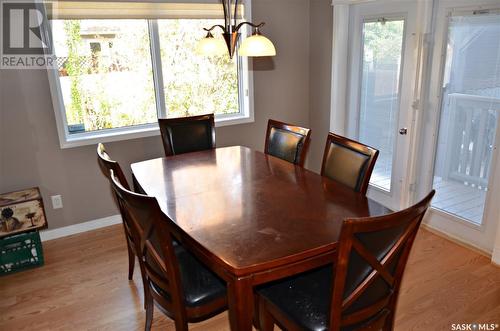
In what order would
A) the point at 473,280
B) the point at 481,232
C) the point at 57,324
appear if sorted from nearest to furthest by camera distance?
the point at 57,324 → the point at 473,280 → the point at 481,232

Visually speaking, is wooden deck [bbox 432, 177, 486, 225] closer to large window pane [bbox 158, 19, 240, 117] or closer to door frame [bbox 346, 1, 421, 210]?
door frame [bbox 346, 1, 421, 210]

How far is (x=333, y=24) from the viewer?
3.69 m

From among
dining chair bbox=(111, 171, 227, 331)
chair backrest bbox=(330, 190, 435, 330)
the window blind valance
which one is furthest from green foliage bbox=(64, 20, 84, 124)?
chair backrest bbox=(330, 190, 435, 330)

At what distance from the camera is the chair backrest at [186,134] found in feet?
10.2

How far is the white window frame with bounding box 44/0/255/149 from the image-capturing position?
3070 millimetres

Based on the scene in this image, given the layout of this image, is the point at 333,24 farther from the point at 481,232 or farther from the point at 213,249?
the point at 213,249

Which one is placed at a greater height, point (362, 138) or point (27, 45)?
point (27, 45)

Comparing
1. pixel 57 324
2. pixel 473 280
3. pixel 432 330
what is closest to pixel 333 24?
pixel 473 280

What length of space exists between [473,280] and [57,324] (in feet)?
8.74

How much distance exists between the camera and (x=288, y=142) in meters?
2.83
